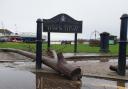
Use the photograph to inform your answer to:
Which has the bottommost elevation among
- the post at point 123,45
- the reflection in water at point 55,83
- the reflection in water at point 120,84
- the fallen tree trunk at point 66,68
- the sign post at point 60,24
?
the reflection in water at point 120,84

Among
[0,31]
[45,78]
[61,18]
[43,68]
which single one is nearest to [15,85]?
[45,78]

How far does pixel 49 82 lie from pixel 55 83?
0.17 meters

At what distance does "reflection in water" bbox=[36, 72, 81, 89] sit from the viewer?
28.3 ft

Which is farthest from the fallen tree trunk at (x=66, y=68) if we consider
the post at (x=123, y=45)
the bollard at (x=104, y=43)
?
the bollard at (x=104, y=43)

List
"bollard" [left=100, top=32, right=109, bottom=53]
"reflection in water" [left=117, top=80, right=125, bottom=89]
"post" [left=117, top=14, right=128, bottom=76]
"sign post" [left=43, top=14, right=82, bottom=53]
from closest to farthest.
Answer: "reflection in water" [left=117, top=80, right=125, bottom=89], "post" [left=117, top=14, right=128, bottom=76], "sign post" [left=43, top=14, right=82, bottom=53], "bollard" [left=100, top=32, right=109, bottom=53]

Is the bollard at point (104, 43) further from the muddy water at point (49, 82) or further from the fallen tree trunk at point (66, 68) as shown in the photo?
the muddy water at point (49, 82)

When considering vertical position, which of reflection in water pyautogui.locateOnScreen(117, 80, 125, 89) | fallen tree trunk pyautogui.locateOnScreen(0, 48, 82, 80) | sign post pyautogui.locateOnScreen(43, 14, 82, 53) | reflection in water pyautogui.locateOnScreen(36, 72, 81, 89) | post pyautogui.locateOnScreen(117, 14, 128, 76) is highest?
sign post pyautogui.locateOnScreen(43, 14, 82, 53)

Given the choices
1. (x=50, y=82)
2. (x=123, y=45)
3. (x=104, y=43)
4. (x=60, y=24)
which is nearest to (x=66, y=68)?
(x=50, y=82)

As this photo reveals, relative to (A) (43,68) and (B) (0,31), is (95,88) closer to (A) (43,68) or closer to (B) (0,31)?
(A) (43,68)

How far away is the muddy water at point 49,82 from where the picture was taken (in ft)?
28.2

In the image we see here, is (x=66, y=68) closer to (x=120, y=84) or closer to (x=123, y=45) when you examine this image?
(x=120, y=84)

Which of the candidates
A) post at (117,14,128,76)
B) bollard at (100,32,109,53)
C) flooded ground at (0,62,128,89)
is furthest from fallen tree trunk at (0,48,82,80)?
bollard at (100,32,109,53)

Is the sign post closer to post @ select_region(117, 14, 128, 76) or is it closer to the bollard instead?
the bollard

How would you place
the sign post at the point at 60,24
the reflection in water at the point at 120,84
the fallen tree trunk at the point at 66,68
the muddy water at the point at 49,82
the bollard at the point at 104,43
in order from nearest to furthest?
the muddy water at the point at 49,82
the reflection in water at the point at 120,84
the fallen tree trunk at the point at 66,68
the sign post at the point at 60,24
the bollard at the point at 104,43
